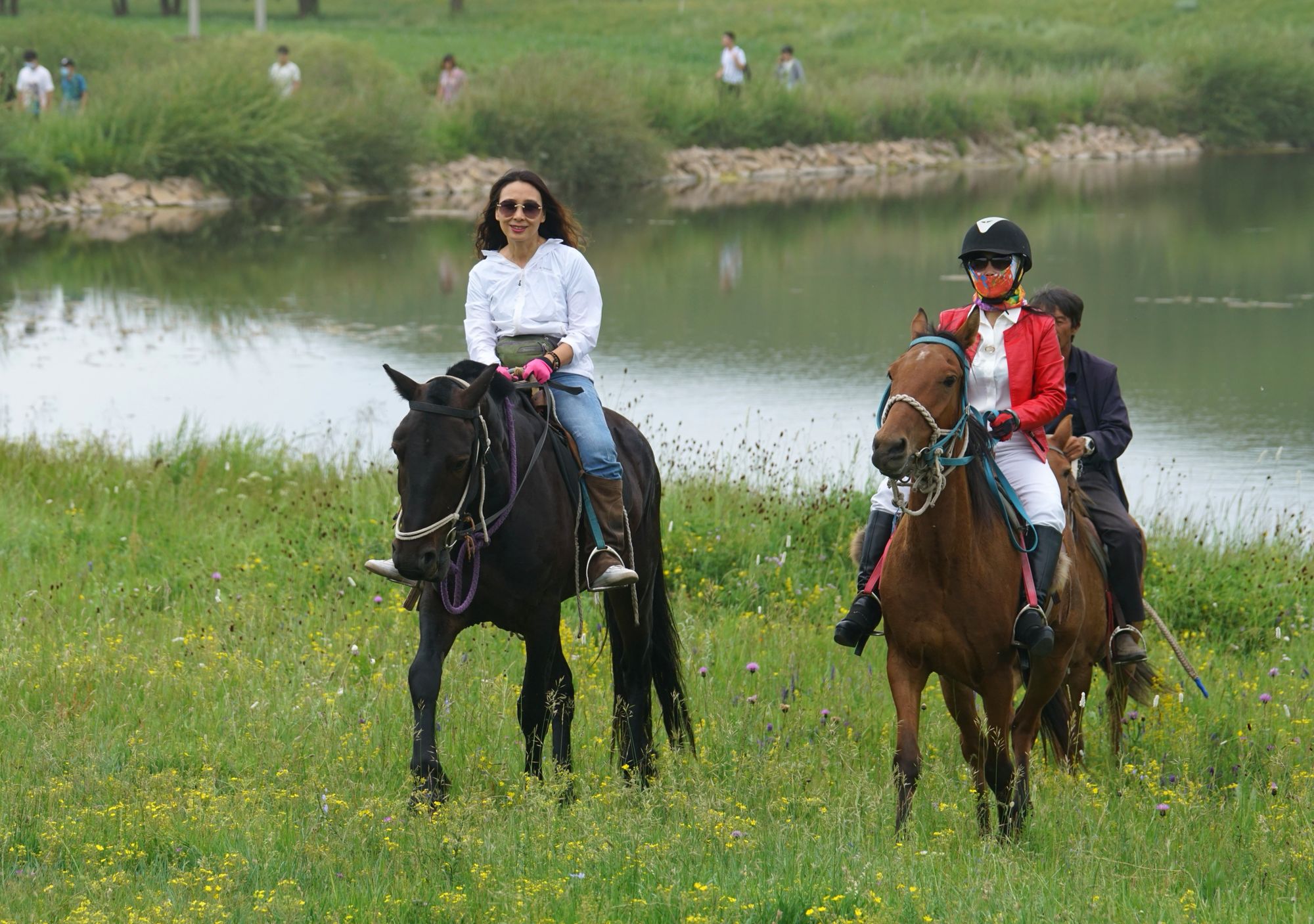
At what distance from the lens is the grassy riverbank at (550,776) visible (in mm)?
4984

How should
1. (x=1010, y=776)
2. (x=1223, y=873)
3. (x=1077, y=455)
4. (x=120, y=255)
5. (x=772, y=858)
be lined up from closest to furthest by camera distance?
(x=772, y=858), (x=1223, y=873), (x=1010, y=776), (x=1077, y=455), (x=120, y=255)

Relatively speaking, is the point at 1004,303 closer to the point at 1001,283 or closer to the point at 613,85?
the point at 1001,283

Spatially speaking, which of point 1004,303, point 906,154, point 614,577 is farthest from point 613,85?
point 614,577

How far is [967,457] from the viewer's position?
5.89 m

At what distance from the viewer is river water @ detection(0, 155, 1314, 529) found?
1548 centimetres

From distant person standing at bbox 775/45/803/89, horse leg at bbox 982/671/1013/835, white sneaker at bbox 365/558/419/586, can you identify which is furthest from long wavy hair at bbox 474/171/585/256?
distant person standing at bbox 775/45/803/89

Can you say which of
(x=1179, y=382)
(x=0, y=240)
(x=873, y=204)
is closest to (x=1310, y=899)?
(x=1179, y=382)

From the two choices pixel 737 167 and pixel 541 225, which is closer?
pixel 541 225

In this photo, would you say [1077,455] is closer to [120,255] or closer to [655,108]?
[120,255]

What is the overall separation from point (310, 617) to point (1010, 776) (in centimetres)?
405

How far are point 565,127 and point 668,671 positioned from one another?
33406 millimetres

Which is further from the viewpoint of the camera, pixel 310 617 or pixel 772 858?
pixel 310 617

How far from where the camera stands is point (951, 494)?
19.6ft

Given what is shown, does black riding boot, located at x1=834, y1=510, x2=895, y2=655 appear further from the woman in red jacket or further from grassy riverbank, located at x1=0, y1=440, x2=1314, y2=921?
grassy riverbank, located at x1=0, y1=440, x2=1314, y2=921
